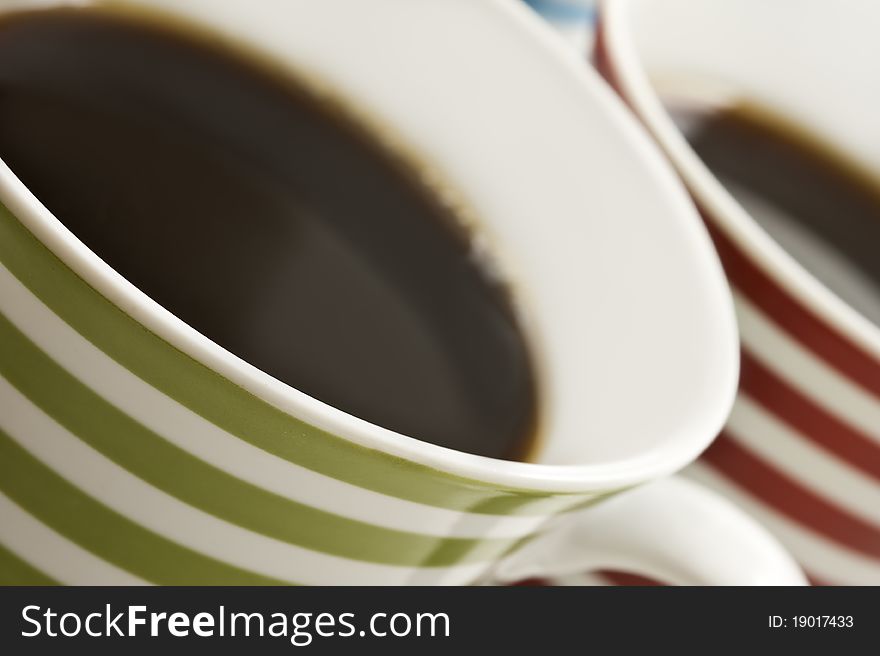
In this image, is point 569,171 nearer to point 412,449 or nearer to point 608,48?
point 608,48

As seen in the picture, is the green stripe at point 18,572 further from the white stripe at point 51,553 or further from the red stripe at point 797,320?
the red stripe at point 797,320

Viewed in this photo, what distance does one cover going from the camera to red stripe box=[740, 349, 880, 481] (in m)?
0.44

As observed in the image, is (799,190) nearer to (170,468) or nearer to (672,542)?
(672,542)

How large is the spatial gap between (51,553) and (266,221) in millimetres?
228

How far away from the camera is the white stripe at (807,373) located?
428 millimetres

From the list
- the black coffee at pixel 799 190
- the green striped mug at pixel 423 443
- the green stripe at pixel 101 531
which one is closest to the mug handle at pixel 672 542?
the green striped mug at pixel 423 443

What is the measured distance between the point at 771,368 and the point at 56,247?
11.0 inches

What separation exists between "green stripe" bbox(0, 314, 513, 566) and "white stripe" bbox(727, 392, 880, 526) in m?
0.19

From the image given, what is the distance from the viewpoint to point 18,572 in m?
0.33

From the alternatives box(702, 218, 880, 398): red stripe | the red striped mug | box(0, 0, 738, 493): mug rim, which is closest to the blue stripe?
the red striped mug

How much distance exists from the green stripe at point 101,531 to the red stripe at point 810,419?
21 centimetres

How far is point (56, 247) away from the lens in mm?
257

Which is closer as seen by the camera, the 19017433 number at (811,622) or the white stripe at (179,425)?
the white stripe at (179,425)

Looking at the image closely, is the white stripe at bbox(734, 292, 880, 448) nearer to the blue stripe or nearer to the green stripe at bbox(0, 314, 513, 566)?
the green stripe at bbox(0, 314, 513, 566)
